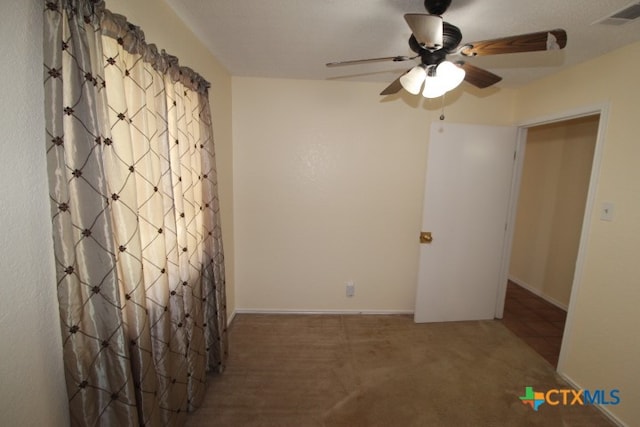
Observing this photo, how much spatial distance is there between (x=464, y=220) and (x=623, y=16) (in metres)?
1.64

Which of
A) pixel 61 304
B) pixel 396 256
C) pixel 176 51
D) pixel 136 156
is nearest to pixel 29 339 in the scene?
pixel 61 304

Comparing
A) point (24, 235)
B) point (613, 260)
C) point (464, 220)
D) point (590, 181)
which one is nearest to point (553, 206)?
point (464, 220)

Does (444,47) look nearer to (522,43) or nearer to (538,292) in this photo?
(522,43)

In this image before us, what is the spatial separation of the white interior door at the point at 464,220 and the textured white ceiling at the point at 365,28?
2.14ft

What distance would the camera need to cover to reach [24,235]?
78 cm

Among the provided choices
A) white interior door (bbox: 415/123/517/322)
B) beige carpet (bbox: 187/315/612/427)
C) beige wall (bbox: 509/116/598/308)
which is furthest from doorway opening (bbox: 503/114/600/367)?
beige carpet (bbox: 187/315/612/427)

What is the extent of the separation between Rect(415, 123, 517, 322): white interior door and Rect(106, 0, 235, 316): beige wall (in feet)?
6.25

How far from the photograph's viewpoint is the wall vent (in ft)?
4.28

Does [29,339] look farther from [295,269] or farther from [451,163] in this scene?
[451,163]

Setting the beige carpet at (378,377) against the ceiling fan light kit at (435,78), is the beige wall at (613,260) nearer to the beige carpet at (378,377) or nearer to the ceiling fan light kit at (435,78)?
the beige carpet at (378,377)

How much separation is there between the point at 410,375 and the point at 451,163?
1877mm

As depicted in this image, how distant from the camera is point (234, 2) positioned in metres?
1.38

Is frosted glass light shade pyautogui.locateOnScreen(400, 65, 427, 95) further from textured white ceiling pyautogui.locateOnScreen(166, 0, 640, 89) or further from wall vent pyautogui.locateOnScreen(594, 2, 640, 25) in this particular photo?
wall vent pyautogui.locateOnScreen(594, 2, 640, 25)

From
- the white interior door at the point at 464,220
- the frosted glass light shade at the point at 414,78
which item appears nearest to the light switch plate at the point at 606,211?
the white interior door at the point at 464,220
